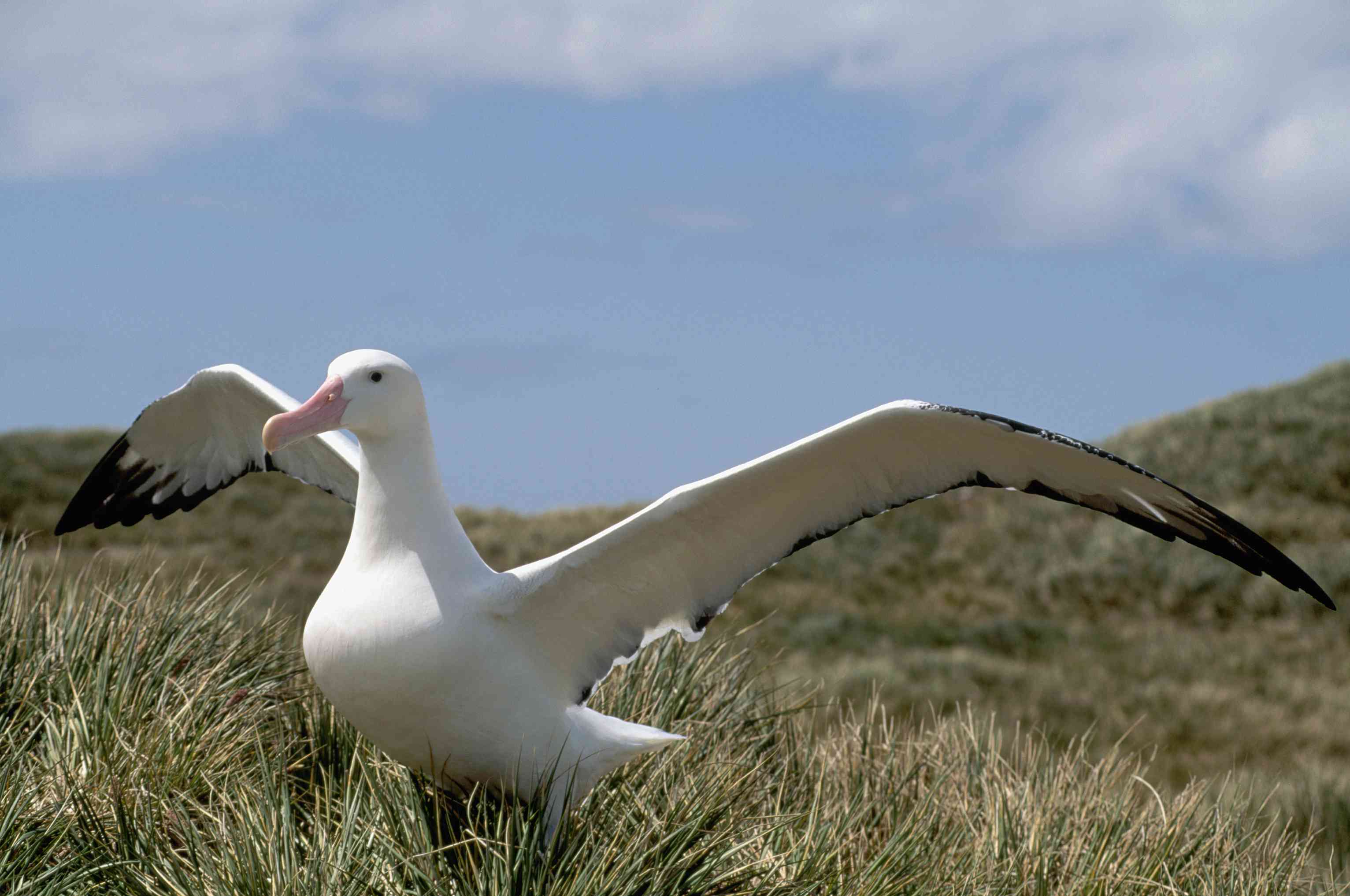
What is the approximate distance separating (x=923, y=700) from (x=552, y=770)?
11.8 meters

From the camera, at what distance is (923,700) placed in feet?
48.5

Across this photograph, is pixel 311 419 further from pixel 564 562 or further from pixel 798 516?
pixel 798 516

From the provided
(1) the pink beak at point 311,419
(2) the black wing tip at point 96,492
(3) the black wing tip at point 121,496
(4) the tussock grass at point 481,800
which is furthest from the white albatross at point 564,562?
(2) the black wing tip at point 96,492

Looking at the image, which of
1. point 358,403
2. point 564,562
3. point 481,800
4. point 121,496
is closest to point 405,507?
point 358,403

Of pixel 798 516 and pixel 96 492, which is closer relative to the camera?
pixel 798 516

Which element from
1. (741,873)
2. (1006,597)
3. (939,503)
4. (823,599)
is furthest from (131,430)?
(939,503)

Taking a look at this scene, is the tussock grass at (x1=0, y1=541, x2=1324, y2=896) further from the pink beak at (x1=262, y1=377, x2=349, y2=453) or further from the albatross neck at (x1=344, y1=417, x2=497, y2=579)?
the pink beak at (x1=262, y1=377, x2=349, y2=453)

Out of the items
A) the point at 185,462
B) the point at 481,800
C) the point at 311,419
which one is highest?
the point at 311,419

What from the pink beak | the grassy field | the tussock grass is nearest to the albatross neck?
the pink beak

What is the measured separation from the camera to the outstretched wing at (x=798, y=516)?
12.5 ft

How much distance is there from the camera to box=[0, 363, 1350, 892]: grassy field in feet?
47.5

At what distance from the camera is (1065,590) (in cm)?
2300

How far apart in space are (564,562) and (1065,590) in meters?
20.8

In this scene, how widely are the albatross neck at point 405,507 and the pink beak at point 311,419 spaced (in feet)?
0.52
